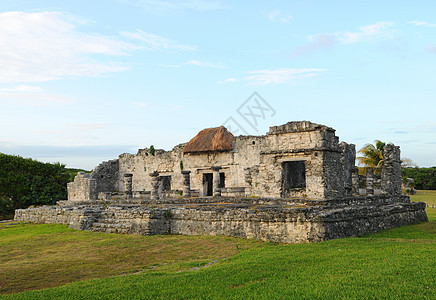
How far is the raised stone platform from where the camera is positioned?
8828mm

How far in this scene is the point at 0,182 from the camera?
76.2 feet

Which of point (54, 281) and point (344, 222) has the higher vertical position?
point (344, 222)

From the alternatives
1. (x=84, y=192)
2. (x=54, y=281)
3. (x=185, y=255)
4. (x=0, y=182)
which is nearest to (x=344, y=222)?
(x=185, y=255)

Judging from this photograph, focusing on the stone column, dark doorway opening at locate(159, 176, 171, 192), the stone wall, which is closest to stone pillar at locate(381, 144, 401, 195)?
the stone wall

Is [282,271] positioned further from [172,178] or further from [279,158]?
[172,178]

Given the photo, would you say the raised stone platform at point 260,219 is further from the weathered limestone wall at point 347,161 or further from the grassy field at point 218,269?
the weathered limestone wall at point 347,161

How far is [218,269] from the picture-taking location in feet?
20.8

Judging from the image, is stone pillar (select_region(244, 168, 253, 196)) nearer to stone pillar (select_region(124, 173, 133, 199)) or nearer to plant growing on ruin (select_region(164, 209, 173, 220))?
plant growing on ruin (select_region(164, 209, 173, 220))

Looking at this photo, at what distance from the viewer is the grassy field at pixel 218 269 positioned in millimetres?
5051

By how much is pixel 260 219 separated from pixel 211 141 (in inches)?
659

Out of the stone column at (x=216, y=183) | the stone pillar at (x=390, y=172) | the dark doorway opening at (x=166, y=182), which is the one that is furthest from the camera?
the dark doorway opening at (x=166, y=182)

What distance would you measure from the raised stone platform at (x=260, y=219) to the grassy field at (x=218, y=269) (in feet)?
1.61

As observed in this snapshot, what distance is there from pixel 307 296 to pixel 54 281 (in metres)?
4.15

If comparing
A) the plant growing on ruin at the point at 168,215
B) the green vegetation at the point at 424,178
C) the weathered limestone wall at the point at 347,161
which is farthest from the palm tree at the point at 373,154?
the plant growing on ruin at the point at 168,215
